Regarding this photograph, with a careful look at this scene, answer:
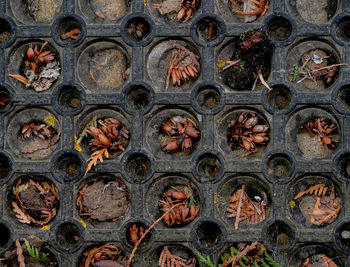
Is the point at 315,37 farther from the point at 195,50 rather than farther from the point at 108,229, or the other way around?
the point at 108,229

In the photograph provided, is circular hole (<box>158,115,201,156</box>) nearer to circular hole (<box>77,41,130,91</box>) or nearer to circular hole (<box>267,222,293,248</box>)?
circular hole (<box>77,41,130,91</box>)

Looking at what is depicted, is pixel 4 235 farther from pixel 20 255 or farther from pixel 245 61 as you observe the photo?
pixel 245 61

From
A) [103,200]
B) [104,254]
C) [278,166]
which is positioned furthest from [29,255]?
[278,166]

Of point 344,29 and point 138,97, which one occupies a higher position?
point 344,29

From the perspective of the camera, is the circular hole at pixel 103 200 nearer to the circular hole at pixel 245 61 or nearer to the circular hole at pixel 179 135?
the circular hole at pixel 179 135

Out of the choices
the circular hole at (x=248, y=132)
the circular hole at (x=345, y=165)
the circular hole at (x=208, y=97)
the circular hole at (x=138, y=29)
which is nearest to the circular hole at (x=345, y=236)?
the circular hole at (x=345, y=165)

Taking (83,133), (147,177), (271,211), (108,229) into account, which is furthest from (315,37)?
(108,229)
